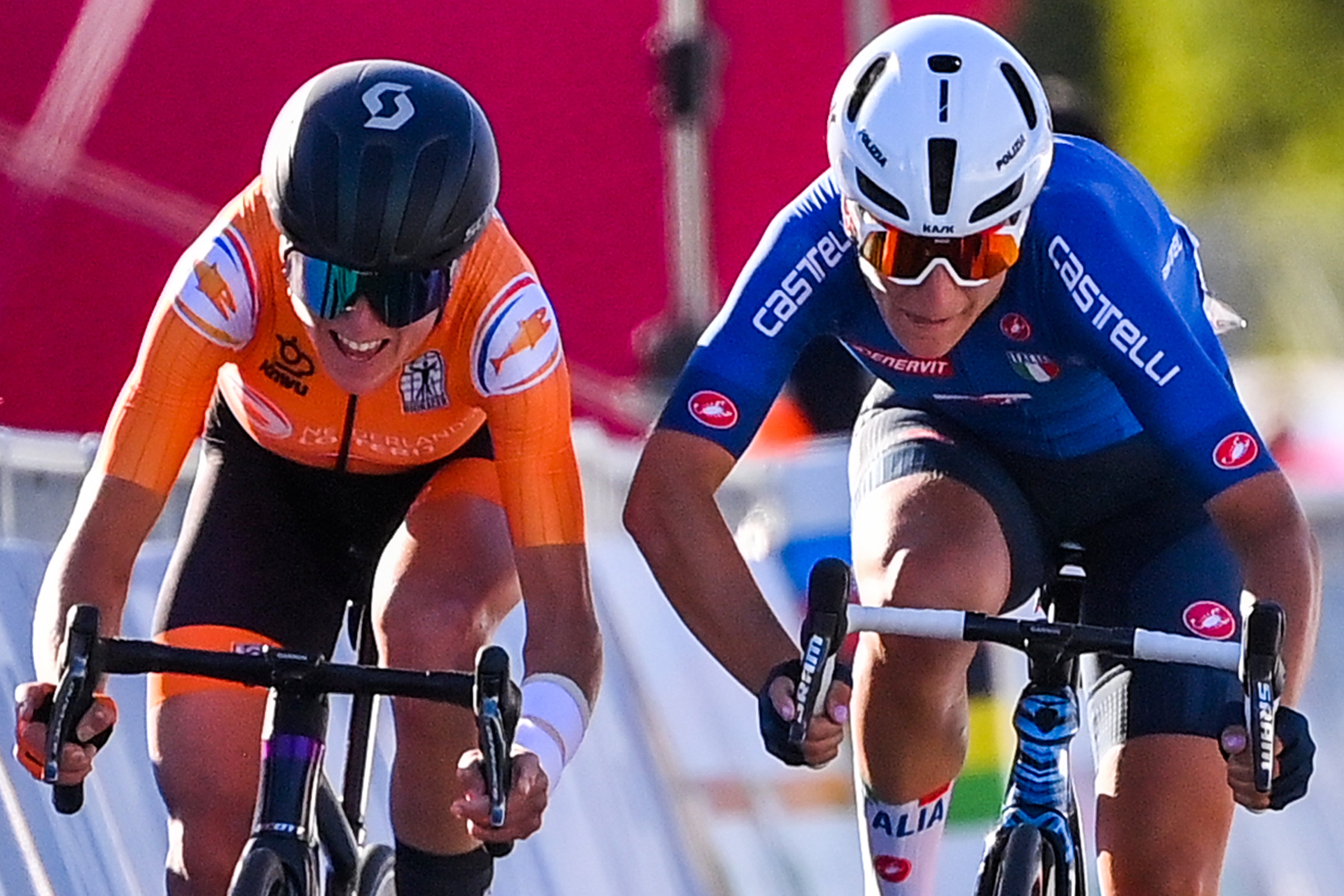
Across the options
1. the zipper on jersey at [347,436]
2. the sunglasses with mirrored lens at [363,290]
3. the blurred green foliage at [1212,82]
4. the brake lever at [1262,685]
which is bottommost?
the brake lever at [1262,685]

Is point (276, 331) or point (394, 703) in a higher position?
point (276, 331)

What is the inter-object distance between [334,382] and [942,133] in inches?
48.2

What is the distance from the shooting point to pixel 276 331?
15.7 ft

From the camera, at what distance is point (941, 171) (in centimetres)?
464

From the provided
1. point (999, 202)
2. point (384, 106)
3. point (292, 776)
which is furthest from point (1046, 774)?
point (384, 106)

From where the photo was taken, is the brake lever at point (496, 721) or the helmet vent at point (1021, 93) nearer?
the brake lever at point (496, 721)

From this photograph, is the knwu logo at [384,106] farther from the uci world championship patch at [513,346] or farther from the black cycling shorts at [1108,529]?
the black cycling shorts at [1108,529]

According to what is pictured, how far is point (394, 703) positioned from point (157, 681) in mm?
→ 461

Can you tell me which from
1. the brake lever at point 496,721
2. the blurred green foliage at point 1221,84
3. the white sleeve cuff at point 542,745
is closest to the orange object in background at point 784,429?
the white sleeve cuff at point 542,745

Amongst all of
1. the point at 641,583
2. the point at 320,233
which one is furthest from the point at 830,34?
the point at 320,233

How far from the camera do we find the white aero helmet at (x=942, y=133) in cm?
463

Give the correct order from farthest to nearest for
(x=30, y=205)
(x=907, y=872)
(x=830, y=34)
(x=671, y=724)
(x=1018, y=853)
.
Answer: (x=830, y=34), (x=30, y=205), (x=671, y=724), (x=907, y=872), (x=1018, y=853)

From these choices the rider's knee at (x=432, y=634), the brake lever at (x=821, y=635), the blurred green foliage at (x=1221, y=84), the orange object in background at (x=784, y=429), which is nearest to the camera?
the brake lever at (x=821, y=635)

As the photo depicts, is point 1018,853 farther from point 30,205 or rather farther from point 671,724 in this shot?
point 30,205
